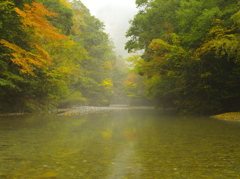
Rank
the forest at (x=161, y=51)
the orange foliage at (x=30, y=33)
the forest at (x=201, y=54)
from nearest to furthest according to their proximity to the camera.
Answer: the orange foliage at (x=30, y=33) < the forest at (x=161, y=51) < the forest at (x=201, y=54)

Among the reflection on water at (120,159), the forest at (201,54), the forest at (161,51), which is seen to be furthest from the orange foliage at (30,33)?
the forest at (201,54)

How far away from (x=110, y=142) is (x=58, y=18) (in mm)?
19327

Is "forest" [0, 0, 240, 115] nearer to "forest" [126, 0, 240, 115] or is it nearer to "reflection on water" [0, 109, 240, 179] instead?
"forest" [126, 0, 240, 115]

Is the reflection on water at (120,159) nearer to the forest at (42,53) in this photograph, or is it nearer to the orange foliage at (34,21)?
the forest at (42,53)

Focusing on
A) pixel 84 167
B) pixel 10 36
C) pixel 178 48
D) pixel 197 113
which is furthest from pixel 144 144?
pixel 197 113

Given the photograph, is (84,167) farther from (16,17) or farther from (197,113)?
(197,113)

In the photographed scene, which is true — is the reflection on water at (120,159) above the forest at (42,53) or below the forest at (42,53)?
below

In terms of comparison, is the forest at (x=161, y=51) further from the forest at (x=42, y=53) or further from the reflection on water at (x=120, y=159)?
the reflection on water at (x=120, y=159)

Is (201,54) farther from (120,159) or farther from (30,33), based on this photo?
(120,159)

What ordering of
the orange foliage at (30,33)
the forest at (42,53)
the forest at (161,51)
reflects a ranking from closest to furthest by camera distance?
1. the orange foliage at (30,33)
2. the forest at (42,53)
3. the forest at (161,51)

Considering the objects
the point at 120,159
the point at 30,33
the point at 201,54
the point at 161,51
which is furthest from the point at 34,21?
the point at 201,54

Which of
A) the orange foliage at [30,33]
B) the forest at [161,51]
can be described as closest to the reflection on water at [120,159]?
the orange foliage at [30,33]

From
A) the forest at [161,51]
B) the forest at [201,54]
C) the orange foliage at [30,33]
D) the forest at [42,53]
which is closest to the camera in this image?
the orange foliage at [30,33]

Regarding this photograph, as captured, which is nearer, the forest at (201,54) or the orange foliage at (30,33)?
the orange foliage at (30,33)
